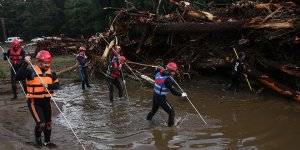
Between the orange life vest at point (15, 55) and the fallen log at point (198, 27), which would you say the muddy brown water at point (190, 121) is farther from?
the fallen log at point (198, 27)

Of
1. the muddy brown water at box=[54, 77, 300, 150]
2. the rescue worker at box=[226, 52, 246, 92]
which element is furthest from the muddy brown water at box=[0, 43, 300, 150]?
the rescue worker at box=[226, 52, 246, 92]

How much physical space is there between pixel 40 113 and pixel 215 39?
381 inches

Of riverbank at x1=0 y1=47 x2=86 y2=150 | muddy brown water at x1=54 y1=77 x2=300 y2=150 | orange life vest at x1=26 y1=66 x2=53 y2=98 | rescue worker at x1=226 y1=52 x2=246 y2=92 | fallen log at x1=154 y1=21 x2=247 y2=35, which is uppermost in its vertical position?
fallen log at x1=154 y1=21 x2=247 y2=35

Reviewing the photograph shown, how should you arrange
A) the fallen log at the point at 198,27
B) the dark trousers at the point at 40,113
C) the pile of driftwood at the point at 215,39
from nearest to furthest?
1. the dark trousers at the point at 40,113
2. the pile of driftwood at the point at 215,39
3. the fallen log at the point at 198,27

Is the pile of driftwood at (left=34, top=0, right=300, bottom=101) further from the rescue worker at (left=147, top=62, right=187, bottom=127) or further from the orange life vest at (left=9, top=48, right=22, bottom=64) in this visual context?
the orange life vest at (left=9, top=48, right=22, bottom=64)

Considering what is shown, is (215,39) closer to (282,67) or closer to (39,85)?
(282,67)

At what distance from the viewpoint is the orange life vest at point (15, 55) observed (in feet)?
37.1

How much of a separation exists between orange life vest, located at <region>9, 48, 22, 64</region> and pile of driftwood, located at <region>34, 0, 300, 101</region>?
→ 16.1ft

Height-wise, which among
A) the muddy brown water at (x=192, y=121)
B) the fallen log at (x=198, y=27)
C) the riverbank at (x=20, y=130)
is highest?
the fallen log at (x=198, y=27)

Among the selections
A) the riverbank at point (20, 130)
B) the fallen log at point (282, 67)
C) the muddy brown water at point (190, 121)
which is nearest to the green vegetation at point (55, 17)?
the fallen log at point (282, 67)

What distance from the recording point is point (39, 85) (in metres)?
6.93

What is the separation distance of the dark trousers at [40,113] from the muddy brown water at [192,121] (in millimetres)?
1099

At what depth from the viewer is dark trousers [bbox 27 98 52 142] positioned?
22.9 ft

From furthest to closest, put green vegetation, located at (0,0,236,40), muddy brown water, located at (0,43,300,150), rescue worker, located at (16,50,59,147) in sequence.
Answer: green vegetation, located at (0,0,236,40)
muddy brown water, located at (0,43,300,150)
rescue worker, located at (16,50,59,147)
